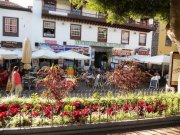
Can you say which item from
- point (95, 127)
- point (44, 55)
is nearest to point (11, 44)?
point (44, 55)

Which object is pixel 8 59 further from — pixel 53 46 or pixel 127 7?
pixel 127 7

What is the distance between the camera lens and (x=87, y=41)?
31.3 meters

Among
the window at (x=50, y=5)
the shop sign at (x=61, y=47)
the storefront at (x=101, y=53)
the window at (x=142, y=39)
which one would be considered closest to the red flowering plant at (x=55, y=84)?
the shop sign at (x=61, y=47)

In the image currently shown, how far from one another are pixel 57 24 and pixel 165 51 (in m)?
14.2

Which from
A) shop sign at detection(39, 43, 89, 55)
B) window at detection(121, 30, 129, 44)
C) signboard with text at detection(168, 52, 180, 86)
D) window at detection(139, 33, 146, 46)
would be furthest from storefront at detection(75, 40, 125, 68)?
signboard with text at detection(168, 52, 180, 86)

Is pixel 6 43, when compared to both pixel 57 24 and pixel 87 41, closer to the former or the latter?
pixel 57 24

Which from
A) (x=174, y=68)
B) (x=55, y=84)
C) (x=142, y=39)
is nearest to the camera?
(x=55, y=84)

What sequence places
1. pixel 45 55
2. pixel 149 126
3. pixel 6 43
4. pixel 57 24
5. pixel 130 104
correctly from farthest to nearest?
1. pixel 57 24
2. pixel 6 43
3. pixel 45 55
4. pixel 130 104
5. pixel 149 126

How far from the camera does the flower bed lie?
6746mm

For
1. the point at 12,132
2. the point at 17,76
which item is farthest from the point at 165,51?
the point at 12,132

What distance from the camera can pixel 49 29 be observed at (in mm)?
29000

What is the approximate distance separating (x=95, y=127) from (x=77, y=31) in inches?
964

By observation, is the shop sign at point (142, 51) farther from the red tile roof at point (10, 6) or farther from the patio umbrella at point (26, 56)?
the patio umbrella at point (26, 56)

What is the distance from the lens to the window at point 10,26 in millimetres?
26266
